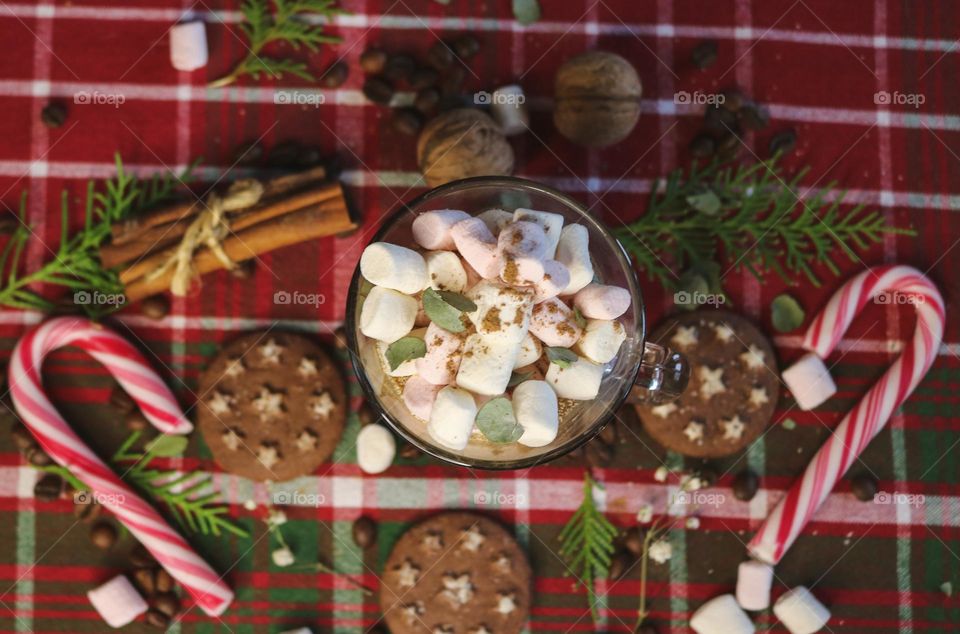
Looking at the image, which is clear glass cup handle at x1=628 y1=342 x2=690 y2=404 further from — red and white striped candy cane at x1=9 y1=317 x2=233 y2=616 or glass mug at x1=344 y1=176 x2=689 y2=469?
red and white striped candy cane at x1=9 y1=317 x2=233 y2=616

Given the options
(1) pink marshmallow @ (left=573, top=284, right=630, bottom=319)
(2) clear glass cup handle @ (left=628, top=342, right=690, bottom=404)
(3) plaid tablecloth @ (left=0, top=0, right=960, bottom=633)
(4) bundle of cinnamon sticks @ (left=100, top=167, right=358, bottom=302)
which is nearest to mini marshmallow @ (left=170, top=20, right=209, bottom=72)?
(3) plaid tablecloth @ (left=0, top=0, right=960, bottom=633)

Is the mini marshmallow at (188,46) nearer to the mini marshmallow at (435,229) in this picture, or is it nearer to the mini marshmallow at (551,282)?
the mini marshmallow at (435,229)

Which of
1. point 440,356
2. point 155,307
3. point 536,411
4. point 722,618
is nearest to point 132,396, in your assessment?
point 155,307

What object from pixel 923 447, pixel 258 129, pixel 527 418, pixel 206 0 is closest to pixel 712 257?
pixel 923 447

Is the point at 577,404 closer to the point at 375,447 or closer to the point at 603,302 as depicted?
the point at 603,302

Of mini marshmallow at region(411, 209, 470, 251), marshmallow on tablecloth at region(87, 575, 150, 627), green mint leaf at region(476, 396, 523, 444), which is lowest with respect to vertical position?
marshmallow on tablecloth at region(87, 575, 150, 627)
